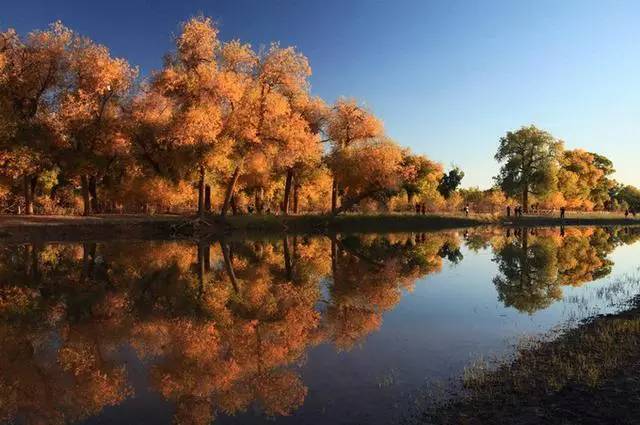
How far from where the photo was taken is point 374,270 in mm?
27828

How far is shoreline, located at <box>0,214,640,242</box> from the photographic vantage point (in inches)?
1677

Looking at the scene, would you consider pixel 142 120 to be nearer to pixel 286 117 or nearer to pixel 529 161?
pixel 286 117

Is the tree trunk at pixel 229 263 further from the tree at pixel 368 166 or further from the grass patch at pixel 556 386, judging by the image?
the tree at pixel 368 166

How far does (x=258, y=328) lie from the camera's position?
15.4m

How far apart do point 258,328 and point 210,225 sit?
37.0 meters

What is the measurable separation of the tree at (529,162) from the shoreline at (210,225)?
1656 centimetres

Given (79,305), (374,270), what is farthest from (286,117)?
(79,305)

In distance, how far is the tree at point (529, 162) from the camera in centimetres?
9246

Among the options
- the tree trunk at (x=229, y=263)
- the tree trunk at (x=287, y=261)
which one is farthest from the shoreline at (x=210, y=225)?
the tree trunk at (x=229, y=263)

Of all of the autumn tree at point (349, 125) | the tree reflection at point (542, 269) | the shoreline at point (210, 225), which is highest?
the autumn tree at point (349, 125)

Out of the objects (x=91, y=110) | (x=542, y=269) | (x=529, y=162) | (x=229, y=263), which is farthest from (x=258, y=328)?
(x=529, y=162)

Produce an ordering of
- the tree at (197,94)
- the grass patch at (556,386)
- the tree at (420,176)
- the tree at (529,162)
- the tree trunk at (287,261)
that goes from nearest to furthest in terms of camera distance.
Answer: the grass patch at (556,386)
the tree trunk at (287,261)
the tree at (197,94)
the tree at (529,162)
the tree at (420,176)

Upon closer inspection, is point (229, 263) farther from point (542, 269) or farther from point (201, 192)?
point (201, 192)

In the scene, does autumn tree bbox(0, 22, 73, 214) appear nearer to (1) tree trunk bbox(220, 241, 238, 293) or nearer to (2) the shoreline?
(2) the shoreline
